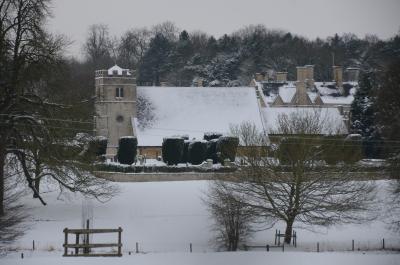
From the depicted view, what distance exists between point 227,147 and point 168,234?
940 centimetres

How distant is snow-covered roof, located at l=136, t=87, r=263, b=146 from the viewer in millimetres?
50562

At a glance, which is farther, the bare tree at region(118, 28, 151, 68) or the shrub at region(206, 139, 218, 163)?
the bare tree at region(118, 28, 151, 68)

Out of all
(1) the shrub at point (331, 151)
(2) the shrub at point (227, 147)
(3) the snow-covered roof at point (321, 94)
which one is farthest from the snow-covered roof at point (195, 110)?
(1) the shrub at point (331, 151)

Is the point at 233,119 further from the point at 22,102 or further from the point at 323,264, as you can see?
the point at 323,264

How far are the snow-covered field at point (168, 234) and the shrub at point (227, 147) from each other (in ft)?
7.26

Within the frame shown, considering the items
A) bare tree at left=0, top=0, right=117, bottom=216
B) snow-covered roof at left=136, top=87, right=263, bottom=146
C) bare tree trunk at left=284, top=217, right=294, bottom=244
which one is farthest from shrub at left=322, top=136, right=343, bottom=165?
snow-covered roof at left=136, top=87, right=263, bottom=146

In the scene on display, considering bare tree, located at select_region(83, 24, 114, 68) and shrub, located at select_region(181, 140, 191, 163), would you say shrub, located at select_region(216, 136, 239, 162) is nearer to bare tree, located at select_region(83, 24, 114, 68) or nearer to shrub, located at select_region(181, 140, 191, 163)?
shrub, located at select_region(181, 140, 191, 163)

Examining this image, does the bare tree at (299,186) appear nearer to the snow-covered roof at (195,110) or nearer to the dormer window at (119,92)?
the snow-covered roof at (195,110)

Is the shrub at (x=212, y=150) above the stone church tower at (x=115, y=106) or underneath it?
underneath

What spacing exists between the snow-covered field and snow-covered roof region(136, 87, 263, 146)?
591 inches

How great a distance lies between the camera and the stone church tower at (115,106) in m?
50.7

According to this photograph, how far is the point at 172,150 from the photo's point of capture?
130 ft

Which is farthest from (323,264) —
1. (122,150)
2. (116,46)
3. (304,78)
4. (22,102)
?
(116,46)

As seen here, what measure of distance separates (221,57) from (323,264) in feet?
227
